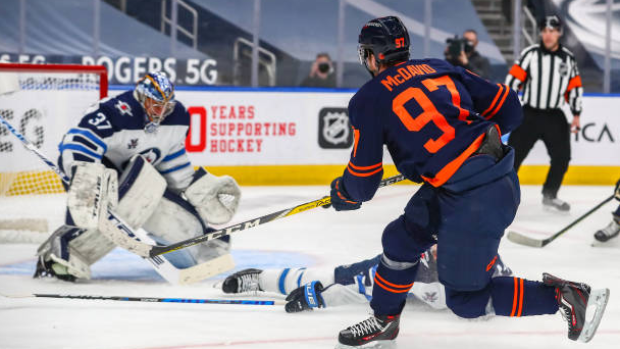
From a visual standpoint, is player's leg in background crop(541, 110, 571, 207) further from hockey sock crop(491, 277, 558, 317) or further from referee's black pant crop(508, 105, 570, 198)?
hockey sock crop(491, 277, 558, 317)

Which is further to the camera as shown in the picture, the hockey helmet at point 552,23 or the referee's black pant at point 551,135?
the referee's black pant at point 551,135

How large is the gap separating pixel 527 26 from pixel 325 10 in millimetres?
1619

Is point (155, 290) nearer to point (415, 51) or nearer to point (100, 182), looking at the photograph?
point (100, 182)

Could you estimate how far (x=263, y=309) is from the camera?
9.95 ft

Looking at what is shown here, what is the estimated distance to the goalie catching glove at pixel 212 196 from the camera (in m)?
3.69

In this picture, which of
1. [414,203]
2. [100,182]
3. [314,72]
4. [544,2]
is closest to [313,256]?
[100,182]

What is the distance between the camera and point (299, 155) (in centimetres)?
667

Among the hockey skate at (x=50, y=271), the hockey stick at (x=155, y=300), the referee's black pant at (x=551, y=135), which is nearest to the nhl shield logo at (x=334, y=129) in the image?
the referee's black pant at (x=551, y=135)

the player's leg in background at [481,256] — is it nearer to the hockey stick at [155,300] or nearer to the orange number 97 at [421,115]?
the orange number 97 at [421,115]

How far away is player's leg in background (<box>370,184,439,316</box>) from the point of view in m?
2.40

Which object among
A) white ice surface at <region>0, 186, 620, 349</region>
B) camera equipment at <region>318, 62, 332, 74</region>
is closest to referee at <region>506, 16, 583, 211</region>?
white ice surface at <region>0, 186, 620, 349</region>

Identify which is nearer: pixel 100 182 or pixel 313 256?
pixel 100 182

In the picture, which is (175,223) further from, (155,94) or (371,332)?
(371,332)

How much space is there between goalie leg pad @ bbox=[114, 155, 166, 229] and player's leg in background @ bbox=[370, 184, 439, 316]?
4.15ft
